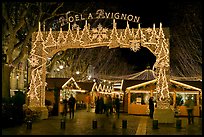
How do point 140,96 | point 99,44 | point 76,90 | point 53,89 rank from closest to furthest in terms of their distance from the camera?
point 99,44 < point 53,89 < point 140,96 < point 76,90

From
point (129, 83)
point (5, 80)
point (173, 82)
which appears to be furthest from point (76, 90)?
point (5, 80)

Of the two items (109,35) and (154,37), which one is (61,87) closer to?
(109,35)

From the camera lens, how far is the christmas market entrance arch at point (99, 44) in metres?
18.6

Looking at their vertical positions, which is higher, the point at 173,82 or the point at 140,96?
the point at 173,82

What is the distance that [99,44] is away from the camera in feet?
64.0

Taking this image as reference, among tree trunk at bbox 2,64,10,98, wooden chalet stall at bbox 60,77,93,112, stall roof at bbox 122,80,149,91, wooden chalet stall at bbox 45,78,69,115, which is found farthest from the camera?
stall roof at bbox 122,80,149,91

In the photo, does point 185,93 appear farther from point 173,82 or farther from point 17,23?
point 17,23

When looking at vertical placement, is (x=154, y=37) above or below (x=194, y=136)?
above

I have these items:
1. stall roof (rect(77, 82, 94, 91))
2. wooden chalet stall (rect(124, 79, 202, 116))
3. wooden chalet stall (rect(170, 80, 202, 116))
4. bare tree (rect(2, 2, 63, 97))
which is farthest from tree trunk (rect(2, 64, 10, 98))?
stall roof (rect(77, 82, 94, 91))

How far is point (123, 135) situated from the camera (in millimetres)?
13297

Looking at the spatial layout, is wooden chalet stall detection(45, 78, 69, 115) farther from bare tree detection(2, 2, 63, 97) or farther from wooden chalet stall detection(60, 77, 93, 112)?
bare tree detection(2, 2, 63, 97)

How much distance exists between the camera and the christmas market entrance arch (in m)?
18.6

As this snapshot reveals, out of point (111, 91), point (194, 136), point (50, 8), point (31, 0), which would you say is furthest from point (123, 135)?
point (111, 91)

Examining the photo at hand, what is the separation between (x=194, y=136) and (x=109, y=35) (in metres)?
8.74
